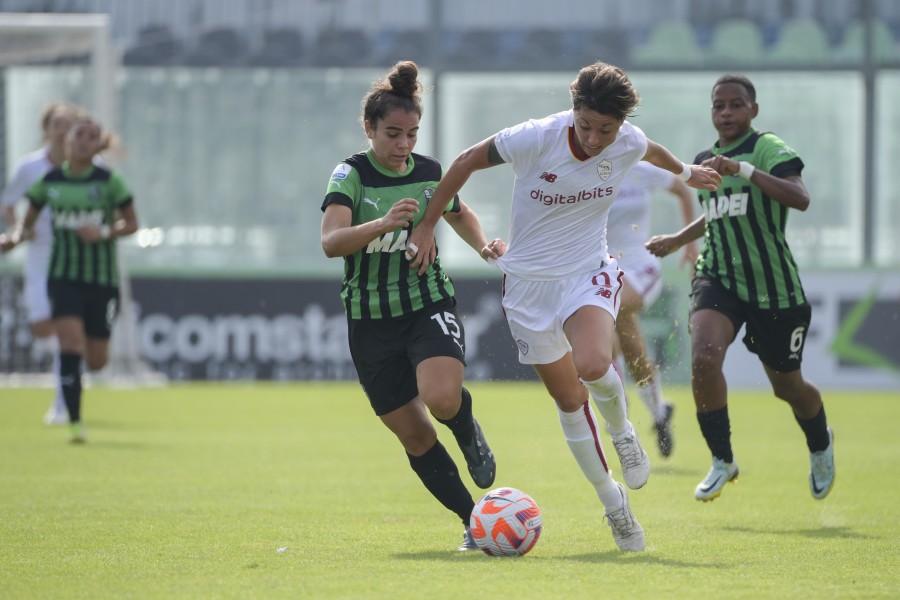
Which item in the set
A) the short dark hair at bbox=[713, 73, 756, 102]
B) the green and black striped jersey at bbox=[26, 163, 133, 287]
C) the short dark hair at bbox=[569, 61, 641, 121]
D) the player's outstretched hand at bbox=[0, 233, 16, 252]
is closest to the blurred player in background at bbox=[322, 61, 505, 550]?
the short dark hair at bbox=[569, 61, 641, 121]

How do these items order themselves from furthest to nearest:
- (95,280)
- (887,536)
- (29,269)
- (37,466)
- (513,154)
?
(29,269)
(95,280)
(37,466)
(887,536)
(513,154)

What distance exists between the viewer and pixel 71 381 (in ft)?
33.9

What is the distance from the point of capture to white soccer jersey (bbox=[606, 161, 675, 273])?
32.2 ft

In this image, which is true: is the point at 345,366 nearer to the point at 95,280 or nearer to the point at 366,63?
the point at 366,63

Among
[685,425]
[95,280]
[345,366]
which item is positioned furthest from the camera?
Answer: [345,366]

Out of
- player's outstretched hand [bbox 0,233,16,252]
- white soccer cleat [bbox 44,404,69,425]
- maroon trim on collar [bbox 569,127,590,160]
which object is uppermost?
maroon trim on collar [bbox 569,127,590,160]

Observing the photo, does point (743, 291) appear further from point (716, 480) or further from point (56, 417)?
point (56, 417)

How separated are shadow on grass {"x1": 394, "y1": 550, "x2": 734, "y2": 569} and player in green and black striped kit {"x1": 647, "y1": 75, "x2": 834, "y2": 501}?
1593 mm

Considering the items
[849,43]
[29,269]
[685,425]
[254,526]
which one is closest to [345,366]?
[29,269]

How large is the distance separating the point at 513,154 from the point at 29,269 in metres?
8.91

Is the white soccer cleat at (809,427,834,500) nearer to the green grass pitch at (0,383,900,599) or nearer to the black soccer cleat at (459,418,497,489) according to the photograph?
the green grass pitch at (0,383,900,599)

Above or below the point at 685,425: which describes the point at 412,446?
above

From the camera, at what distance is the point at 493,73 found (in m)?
20.2

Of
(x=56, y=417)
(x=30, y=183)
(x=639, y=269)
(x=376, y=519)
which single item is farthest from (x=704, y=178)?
(x=30, y=183)
